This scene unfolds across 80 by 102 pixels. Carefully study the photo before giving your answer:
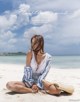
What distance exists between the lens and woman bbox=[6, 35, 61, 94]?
6.97m

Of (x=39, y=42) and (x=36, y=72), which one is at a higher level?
(x=39, y=42)

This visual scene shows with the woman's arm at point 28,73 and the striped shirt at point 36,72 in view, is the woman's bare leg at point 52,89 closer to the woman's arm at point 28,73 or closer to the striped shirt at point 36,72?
Result: the striped shirt at point 36,72

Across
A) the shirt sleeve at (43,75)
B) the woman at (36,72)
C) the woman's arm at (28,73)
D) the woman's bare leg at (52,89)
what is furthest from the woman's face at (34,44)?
the woman's bare leg at (52,89)

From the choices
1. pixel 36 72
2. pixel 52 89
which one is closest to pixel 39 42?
pixel 36 72

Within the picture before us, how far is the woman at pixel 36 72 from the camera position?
6.97 meters

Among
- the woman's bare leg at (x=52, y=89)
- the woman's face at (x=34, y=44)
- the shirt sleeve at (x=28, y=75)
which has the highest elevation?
the woman's face at (x=34, y=44)

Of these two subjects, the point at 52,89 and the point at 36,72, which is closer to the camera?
the point at 52,89

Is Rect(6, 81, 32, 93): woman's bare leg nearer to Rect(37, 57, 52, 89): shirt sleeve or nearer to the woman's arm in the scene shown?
the woman's arm

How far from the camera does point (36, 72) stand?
707 cm

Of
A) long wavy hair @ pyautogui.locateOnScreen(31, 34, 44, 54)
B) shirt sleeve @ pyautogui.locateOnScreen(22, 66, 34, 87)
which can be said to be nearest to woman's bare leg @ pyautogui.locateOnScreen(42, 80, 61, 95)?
shirt sleeve @ pyautogui.locateOnScreen(22, 66, 34, 87)

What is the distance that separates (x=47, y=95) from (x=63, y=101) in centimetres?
51

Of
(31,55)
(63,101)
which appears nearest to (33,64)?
(31,55)

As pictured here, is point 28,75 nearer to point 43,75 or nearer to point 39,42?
point 43,75

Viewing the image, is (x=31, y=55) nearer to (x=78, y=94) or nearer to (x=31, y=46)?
(x=31, y=46)
